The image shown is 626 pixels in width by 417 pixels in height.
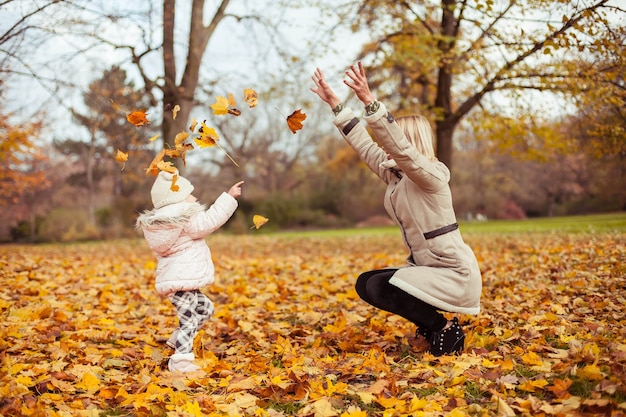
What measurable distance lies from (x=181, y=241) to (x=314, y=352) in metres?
1.20

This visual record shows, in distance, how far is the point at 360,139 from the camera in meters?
3.81

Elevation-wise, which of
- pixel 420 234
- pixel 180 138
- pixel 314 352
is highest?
pixel 180 138

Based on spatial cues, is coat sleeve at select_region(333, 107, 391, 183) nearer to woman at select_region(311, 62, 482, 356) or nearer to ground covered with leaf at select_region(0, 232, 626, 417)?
woman at select_region(311, 62, 482, 356)

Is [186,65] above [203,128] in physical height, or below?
above

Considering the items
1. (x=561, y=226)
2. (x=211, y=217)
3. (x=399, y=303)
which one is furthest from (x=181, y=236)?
(x=561, y=226)

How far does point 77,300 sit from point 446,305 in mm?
3864

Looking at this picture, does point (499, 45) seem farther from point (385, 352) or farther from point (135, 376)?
point (135, 376)

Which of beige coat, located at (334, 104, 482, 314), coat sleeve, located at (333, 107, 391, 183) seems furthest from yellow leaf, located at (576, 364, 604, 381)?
coat sleeve, located at (333, 107, 391, 183)

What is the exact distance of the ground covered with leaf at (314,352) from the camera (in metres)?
2.76

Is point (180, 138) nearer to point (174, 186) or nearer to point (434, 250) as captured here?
point (174, 186)

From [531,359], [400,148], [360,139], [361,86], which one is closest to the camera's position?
[531,359]

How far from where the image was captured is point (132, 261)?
366 inches

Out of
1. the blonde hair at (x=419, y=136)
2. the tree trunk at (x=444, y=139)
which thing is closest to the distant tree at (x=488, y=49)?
the tree trunk at (x=444, y=139)

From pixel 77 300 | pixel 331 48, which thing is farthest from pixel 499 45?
pixel 77 300
